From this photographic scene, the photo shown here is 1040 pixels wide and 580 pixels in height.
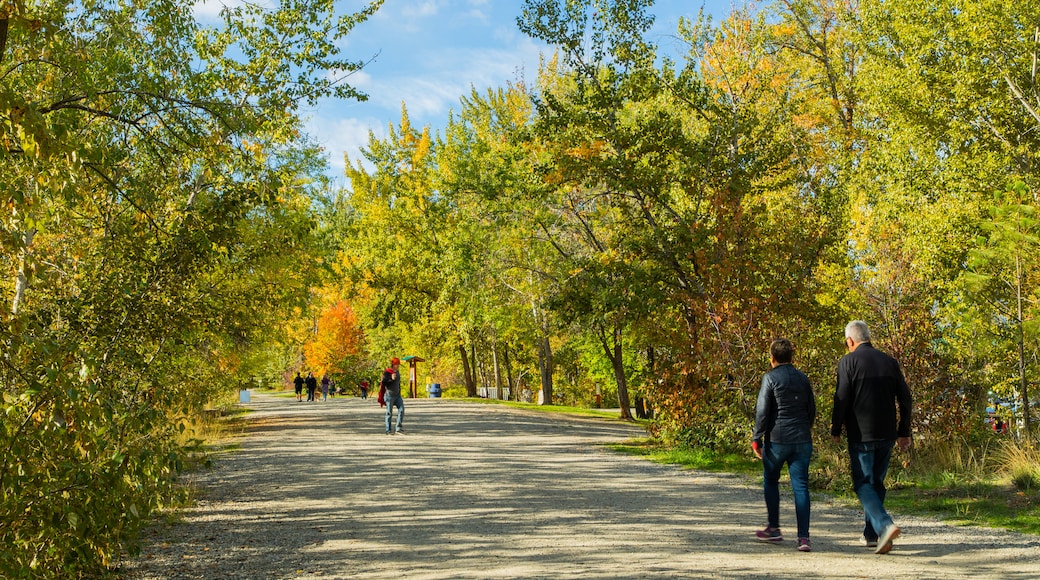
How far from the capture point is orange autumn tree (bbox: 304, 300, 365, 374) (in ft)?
186

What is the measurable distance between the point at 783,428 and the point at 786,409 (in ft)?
0.57

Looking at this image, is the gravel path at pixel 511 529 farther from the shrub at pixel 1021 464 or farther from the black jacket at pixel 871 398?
the shrub at pixel 1021 464

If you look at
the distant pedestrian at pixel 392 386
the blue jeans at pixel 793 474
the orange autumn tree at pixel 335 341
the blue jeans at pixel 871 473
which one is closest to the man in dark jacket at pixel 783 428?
the blue jeans at pixel 793 474

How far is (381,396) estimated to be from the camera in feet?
69.5

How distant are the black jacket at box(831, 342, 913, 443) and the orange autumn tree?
164 feet

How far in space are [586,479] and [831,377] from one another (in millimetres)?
4661

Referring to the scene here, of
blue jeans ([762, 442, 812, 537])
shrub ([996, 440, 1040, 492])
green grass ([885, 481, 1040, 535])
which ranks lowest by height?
green grass ([885, 481, 1040, 535])

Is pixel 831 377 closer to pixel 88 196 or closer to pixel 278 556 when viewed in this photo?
pixel 278 556

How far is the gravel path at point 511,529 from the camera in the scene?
7141 millimetres

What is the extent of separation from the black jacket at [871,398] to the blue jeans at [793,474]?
0.41 m

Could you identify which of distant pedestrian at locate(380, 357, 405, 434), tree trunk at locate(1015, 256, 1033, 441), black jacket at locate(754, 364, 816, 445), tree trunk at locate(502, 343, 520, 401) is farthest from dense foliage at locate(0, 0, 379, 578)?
tree trunk at locate(502, 343, 520, 401)

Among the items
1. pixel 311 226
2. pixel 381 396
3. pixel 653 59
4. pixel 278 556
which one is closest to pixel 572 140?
pixel 653 59

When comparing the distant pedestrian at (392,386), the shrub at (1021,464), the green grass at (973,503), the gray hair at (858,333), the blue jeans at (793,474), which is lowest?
the green grass at (973,503)

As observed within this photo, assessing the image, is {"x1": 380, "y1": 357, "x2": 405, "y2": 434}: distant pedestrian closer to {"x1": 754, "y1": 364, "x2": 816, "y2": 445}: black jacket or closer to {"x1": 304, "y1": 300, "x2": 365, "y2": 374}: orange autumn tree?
{"x1": 754, "y1": 364, "x2": 816, "y2": 445}: black jacket
